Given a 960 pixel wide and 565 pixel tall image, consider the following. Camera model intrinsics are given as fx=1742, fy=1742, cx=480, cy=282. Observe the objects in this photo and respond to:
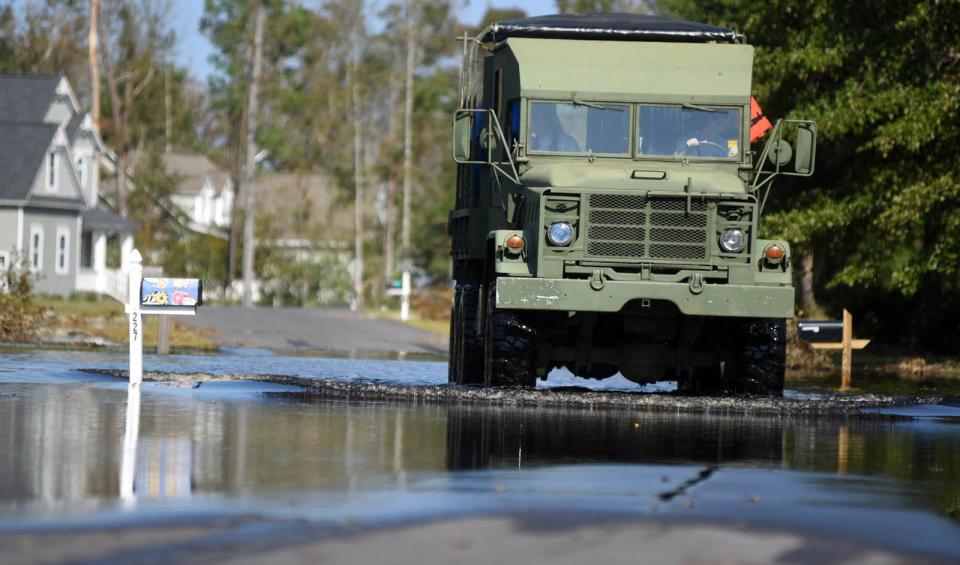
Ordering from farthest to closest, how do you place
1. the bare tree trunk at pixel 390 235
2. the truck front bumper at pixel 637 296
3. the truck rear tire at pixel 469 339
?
the bare tree trunk at pixel 390 235 → the truck rear tire at pixel 469 339 → the truck front bumper at pixel 637 296

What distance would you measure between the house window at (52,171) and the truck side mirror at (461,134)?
41.8 m

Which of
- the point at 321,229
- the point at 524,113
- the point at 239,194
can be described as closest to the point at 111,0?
the point at 239,194

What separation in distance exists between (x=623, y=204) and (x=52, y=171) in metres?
43.7

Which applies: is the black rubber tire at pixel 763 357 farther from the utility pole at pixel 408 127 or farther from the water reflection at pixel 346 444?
the utility pole at pixel 408 127

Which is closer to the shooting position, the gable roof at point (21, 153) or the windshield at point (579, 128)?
the windshield at point (579, 128)

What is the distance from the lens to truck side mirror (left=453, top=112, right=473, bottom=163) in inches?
690

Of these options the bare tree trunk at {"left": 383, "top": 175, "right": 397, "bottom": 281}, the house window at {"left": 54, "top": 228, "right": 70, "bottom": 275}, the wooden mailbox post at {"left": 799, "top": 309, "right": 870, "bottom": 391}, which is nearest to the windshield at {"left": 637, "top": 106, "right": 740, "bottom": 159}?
the wooden mailbox post at {"left": 799, "top": 309, "right": 870, "bottom": 391}

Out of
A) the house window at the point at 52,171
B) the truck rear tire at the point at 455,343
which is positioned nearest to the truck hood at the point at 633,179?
the truck rear tire at the point at 455,343

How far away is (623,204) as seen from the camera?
16641 mm

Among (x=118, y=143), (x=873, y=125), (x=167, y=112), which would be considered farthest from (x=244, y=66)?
(x=873, y=125)

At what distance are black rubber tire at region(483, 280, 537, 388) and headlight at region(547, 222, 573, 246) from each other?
2.89 feet

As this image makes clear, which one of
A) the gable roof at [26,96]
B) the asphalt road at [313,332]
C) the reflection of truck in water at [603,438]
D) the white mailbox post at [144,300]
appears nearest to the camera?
the reflection of truck in water at [603,438]

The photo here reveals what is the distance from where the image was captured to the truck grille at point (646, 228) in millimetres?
16609

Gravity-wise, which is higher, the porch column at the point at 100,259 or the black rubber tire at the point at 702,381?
the porch column at the point at 100,259
